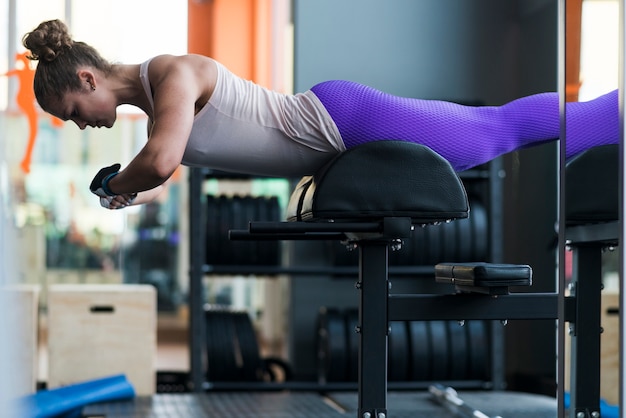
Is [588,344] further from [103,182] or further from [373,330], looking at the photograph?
[103,182]

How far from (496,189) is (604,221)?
2487 millimetres

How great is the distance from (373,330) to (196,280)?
189 centimetres

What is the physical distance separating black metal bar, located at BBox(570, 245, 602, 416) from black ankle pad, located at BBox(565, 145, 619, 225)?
0.37 feet

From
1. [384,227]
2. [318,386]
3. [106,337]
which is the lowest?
[318,386]

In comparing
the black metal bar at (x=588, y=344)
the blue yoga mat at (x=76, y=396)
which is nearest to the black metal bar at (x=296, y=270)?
the blue yoga mat at (x=76, y=396)

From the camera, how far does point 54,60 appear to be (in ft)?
5.75

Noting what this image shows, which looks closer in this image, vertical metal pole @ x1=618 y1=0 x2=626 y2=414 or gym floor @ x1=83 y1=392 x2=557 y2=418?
vertical metal pole @ x1=618 y1=0 x2=626 y2=414

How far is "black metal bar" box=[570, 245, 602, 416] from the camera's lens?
4.44 ft

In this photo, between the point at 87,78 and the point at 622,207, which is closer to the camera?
the point at 622,207

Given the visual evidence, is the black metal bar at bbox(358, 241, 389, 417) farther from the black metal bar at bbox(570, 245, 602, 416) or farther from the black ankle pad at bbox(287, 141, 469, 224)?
the black metal bar at bbox(570, 245, 602, 416)

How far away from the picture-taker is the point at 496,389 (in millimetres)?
3715

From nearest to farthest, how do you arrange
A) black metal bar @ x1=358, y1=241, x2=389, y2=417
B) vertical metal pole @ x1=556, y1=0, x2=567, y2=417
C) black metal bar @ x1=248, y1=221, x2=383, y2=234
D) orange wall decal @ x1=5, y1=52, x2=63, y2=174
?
vertical metal pole @ x1=556, y1=0, x2=567, y2=417 → black metal bar @ x1=248, y1=221, x2=383, y2=234 → black metal bar @ x1=358, y1=241, x2=389, y2=417 → orange wall decal @ x1=5, y1=52, x2=63, y2=174

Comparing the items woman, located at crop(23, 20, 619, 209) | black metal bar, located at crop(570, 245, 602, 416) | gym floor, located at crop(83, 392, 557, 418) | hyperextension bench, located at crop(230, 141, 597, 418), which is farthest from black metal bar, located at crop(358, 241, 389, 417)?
gym floor, located at crop(83, 392, 557, 418)

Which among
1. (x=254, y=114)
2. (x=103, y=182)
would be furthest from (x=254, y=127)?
(x=103, y=182)
